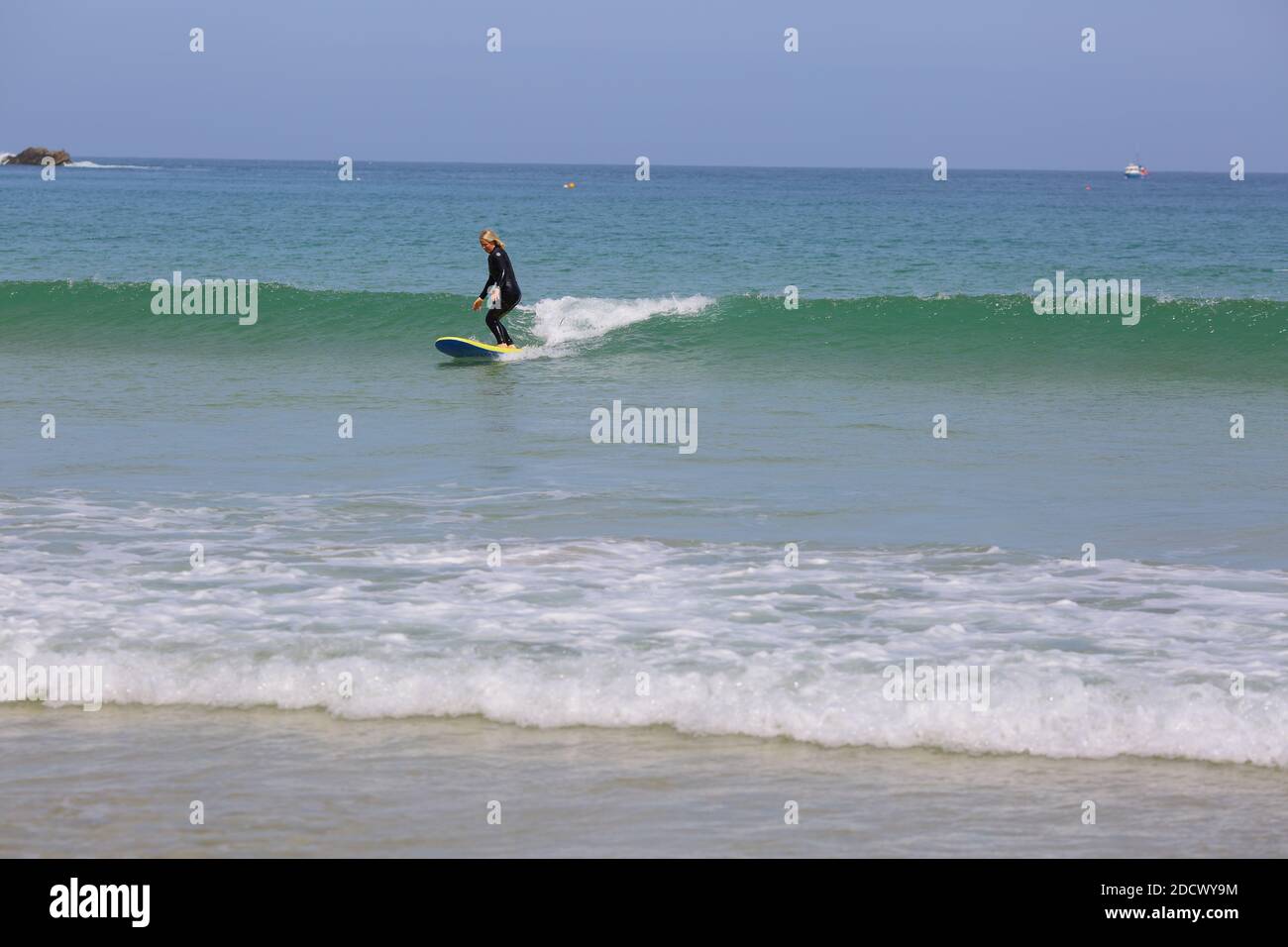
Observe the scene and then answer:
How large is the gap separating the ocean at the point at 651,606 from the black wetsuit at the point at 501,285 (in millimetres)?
730

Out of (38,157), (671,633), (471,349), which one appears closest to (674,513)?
(671,633)

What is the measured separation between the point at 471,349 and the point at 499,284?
41.7 inches

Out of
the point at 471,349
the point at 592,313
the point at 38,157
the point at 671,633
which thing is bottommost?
the point at 671,633

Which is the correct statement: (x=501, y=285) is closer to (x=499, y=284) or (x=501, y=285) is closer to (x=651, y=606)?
(x=499, y=284)

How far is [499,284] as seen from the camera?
19109mm

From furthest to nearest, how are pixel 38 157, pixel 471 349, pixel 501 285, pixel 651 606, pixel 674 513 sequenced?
pixel 38 157, pixel 471 349, pixel 501 285, pixel 674 513, pixel 651 606

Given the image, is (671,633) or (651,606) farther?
(651,606)

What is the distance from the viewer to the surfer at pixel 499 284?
18578 mm

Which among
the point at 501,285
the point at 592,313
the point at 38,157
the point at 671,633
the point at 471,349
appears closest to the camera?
the point at 671,633

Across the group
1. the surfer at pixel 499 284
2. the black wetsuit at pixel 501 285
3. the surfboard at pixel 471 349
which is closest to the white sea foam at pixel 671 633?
the surfer at pixel 499 284

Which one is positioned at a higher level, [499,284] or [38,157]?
[38,157]
